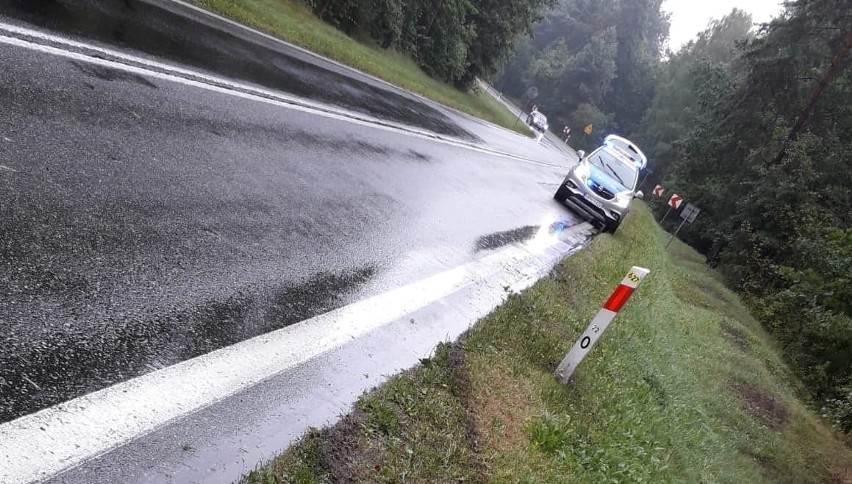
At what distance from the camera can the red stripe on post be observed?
536 centimetres

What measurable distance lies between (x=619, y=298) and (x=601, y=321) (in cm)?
26

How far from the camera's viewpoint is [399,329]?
4902 millimetres

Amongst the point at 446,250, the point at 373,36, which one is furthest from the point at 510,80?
the point at 446,250

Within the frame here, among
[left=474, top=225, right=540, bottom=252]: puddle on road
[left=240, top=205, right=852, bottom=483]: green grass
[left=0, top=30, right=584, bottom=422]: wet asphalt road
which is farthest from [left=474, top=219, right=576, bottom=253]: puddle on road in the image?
[left=240, top=205, right=852, bottom=483]: green grass

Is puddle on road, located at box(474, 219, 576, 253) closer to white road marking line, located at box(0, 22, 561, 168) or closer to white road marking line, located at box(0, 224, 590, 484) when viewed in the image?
white road marking line, located at box(0, 22, 561, 168)

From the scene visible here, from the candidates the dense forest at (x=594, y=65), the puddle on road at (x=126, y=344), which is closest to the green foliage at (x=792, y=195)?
the puddle on road at (x=126, y=344)

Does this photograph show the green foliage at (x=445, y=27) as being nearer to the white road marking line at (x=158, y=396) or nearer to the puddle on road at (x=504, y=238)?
the puddle on road at (x=504, y=238)

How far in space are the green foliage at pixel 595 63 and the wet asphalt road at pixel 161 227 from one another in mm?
73918

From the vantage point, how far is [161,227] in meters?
4.24

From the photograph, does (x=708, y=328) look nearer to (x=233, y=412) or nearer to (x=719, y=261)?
(x=233, y=412)

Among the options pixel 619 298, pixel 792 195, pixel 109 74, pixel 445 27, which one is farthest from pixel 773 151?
pixel 109 74

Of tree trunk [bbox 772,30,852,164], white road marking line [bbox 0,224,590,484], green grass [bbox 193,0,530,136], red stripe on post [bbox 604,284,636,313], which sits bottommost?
white road marking line [bbox 0,224,590,484]

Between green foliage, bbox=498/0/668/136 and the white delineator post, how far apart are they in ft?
247

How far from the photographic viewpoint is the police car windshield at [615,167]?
15.6 meters
